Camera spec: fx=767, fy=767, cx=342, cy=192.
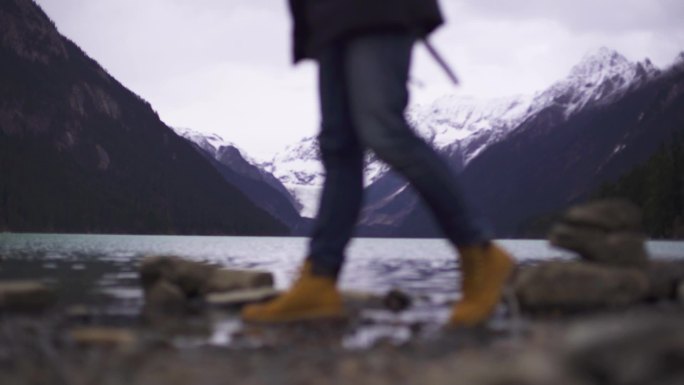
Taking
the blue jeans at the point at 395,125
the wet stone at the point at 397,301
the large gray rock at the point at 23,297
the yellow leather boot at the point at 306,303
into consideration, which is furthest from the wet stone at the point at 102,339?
the wet stone at the point at 397,301

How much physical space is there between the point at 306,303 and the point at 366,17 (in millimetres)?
1884

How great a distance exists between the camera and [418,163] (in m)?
4.61

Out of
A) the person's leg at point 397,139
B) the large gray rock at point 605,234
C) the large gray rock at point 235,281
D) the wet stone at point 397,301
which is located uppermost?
the person's leg at point 397,139

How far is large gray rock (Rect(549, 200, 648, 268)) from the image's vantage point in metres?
6.79

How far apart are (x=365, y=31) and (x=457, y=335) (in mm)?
1912

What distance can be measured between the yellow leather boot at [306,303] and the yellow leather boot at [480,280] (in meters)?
0.87

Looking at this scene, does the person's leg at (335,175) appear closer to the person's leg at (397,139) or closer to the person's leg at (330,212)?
the person's leg at (330,212)

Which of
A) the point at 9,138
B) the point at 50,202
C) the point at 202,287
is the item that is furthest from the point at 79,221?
the point at 202,287

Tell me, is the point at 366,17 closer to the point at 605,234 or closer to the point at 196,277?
the point at 605,234

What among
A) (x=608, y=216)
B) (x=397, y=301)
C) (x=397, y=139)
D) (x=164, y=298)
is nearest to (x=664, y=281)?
(x=608, y=216)

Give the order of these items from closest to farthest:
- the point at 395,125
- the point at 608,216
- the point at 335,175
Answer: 1. the point at 395,125
2. the point at 335,175
3. the point at 608,216

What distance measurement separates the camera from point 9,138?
586 feet

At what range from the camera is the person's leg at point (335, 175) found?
511 cm

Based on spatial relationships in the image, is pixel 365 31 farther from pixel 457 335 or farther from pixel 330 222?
pixel 457 335
